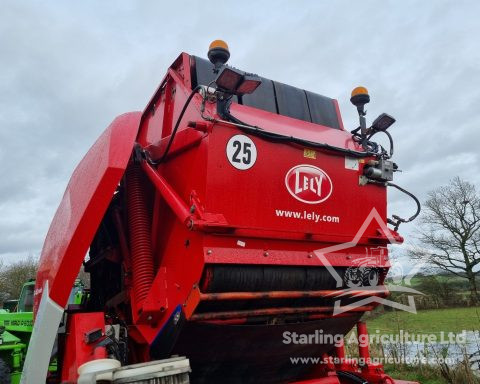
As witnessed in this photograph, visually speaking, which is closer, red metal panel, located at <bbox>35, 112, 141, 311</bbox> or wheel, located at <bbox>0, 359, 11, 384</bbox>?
red metal panel, located at <bbox>35, 112, 141, 311</bbox>

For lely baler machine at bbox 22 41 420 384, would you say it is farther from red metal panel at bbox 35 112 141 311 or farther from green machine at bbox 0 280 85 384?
green machine at bbox 0 280 85 384

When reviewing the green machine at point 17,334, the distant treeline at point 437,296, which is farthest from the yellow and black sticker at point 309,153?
the distant treeline at point 437,296

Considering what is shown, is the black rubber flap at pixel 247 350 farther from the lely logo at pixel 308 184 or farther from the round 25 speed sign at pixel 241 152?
the round 25 speed sign at pixel 241 152

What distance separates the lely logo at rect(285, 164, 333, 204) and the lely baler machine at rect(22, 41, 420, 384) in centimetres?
1

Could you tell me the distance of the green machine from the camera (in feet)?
18.0

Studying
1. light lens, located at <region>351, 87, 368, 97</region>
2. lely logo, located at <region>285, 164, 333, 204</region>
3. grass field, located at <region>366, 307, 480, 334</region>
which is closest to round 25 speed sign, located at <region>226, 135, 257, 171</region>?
lely logo, located at <region>285, 164, 333, 204</region>

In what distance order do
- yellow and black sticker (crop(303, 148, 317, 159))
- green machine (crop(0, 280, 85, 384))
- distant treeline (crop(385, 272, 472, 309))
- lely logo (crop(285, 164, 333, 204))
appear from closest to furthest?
lely logo (crop(285, 164, 333, 204))
yellow and black sticker (crop(303, 148, 317, 159))
green machine (crop(0, 280, 85, 384))
distant treeline (crop(385, 272, 472, 309))

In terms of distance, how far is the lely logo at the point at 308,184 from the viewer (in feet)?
11.4

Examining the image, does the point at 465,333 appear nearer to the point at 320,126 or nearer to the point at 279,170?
the point at 320,126

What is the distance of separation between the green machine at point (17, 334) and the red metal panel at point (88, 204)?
198 centimetres

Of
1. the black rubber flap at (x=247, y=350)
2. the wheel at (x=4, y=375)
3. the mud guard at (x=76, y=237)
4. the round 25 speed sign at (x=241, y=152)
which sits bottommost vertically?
the wheel at (x=4, y=375)

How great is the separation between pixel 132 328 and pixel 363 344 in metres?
2.16

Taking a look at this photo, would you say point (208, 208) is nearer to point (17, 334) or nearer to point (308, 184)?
point (308, 184)

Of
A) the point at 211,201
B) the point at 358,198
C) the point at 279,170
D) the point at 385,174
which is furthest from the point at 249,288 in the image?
Result: the point at 385,174
